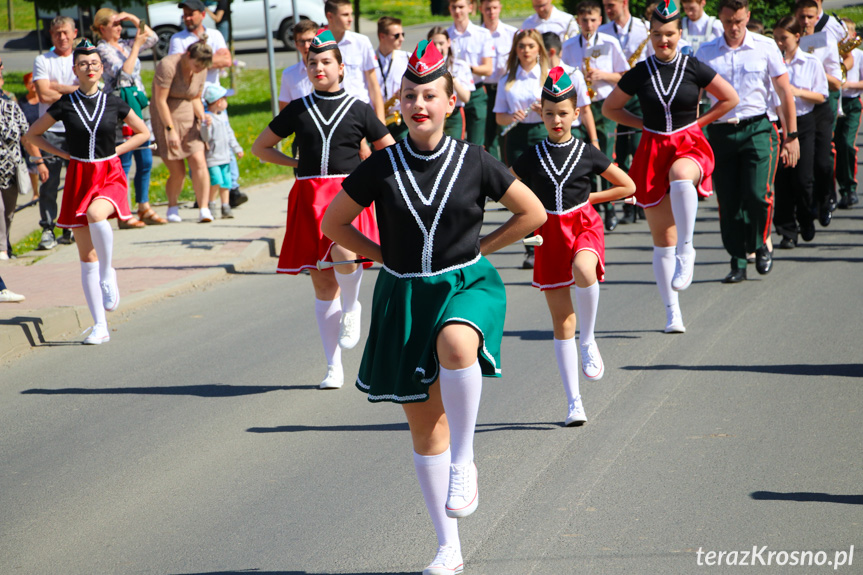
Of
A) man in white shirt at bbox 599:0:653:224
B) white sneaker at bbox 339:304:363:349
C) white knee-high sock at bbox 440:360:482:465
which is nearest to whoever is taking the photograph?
white knee-high sock at bbox 440:360:482:465

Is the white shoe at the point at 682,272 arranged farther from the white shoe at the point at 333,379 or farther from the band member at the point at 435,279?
A: the band member at the point at 435,279

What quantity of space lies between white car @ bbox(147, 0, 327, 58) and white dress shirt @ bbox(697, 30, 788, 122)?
19376 millimetres

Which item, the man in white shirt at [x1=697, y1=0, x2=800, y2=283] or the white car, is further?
the white car

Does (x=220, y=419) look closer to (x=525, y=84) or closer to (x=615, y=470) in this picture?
(x=615, y=470)

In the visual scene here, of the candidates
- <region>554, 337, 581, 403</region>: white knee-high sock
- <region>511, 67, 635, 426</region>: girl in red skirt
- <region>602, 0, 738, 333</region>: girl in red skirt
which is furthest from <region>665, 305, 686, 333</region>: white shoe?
<region>554, 337, 581, 403</region>: white knee-high sock

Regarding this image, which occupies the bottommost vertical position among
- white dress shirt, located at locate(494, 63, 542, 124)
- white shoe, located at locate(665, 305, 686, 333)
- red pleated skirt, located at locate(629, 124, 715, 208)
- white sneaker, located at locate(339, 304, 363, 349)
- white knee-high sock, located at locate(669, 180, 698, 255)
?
white shoe, located at locate(665, 305, 686, 333)

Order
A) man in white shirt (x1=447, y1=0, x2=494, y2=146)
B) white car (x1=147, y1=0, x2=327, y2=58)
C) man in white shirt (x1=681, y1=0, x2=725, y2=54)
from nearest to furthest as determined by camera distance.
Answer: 1. man in white shirt (x1=681, y1=0, x2=725, y2=54)
2. man in white shirt (x1=447, y1=0, x2=494, y2=146)
3. white car (x1=147, y1=0, x2=327, y2=58)

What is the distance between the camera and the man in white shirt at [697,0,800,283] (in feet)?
30.0

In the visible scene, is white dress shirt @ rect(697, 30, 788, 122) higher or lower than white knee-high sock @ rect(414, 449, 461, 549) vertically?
higher

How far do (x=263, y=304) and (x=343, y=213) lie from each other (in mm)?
5461

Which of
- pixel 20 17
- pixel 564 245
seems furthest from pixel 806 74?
pixel 20 17

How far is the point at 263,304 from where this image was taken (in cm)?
950

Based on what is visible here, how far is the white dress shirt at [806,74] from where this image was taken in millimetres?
11031

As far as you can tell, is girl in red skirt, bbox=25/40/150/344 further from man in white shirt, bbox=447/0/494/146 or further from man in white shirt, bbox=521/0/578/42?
man in white shirt, bbox=521/0/578/42
